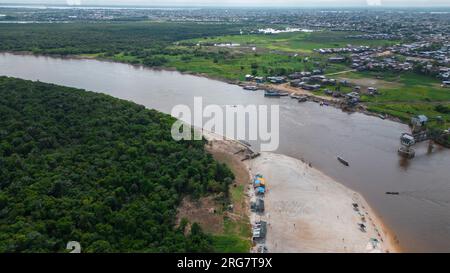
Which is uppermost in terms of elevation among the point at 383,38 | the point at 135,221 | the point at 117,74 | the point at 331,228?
the point at 383,38

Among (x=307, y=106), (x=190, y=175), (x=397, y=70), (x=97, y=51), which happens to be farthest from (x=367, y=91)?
(x=97, y=51)

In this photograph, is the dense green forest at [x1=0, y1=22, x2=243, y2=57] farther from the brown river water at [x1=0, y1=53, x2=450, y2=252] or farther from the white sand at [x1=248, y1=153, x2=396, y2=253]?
the white sand at [x1=248, y1=153, x2=396, y2=253]

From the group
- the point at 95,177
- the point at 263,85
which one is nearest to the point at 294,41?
the point at 263,85

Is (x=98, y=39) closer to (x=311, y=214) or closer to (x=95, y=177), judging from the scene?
(x=95, y=177)

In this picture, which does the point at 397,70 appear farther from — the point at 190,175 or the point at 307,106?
the point at 190,175
